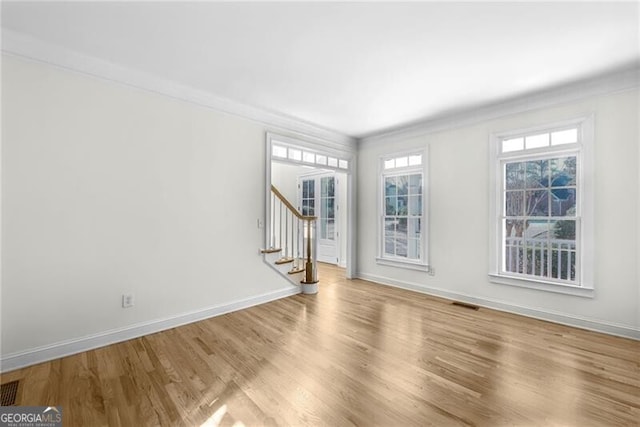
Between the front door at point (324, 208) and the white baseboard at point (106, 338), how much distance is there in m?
3.41

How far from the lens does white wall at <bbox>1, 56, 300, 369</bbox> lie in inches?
91.7

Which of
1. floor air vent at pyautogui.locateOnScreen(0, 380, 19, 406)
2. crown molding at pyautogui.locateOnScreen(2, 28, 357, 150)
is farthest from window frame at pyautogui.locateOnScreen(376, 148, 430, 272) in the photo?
floor air vent at pyautogui.locateOnScreen(0, 380, 19, 406)

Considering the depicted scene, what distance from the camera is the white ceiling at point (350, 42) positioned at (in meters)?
2.04

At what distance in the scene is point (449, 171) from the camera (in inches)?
167

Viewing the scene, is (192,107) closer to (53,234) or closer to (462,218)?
(53,234)

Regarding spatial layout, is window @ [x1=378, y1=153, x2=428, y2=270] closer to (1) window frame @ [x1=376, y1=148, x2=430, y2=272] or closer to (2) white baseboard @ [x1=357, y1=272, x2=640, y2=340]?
(1) window frame @ [x1=376, y1=148, x2=430, y2=272]

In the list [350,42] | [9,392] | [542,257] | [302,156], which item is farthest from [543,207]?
[9,392]

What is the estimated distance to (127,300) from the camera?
2861mm

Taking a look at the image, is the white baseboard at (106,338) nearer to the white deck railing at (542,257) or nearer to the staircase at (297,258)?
the staircase at (297,258)

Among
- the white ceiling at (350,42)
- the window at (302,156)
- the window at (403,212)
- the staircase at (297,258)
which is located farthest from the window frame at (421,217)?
the white ceiling at (350,42)

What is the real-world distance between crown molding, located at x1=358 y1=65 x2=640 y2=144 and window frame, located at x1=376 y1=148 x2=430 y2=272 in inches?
14.1

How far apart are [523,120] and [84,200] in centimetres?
490

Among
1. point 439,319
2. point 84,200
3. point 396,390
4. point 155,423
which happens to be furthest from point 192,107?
point 439,319

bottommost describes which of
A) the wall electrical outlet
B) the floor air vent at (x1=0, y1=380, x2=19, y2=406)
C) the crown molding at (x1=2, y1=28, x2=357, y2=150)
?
the floor air vent at (x1=0, y1=380, x2=19, y2=406)
